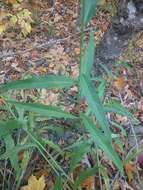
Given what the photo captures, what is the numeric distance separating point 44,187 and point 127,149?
1.72 ft

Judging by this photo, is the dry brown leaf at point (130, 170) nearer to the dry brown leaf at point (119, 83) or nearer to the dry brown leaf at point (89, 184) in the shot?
the dry brown leaf at point (89, 184)

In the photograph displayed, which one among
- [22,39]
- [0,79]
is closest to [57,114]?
[0,79]

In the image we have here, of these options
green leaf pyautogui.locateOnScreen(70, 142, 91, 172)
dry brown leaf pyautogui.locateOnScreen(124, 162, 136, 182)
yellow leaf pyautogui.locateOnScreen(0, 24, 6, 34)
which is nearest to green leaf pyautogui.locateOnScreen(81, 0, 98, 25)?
green leaf pyautogui.locateOnScreen(70, 142, 91, 172)

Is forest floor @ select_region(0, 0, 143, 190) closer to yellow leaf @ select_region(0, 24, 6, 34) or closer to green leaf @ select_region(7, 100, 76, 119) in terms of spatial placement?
yellow leaf @ select_region(0, 24, 6, 34)

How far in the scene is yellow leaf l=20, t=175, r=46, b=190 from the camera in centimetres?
166

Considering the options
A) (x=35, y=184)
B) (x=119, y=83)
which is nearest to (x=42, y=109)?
(x=35, y=184)

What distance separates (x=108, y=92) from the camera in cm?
261

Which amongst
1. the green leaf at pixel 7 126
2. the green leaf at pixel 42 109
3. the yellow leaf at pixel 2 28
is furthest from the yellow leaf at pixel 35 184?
the yellow leaf at pixel 2 28

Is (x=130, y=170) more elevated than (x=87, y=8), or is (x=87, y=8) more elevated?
(x=87, y=8)

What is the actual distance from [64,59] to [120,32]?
0.48 metres

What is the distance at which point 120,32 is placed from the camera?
285 cm

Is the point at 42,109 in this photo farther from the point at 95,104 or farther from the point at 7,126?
the point at 95,104

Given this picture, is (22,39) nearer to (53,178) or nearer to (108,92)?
(108,92)

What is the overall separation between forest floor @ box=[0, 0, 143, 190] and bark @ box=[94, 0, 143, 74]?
9 centimetres
